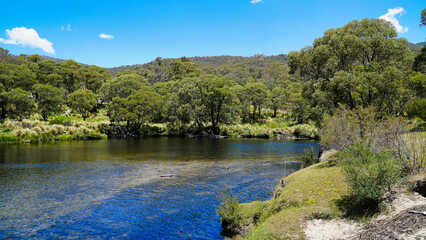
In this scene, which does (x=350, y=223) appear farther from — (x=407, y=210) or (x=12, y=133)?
(x=12, y=133)

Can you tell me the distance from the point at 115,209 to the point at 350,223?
42.8 feet

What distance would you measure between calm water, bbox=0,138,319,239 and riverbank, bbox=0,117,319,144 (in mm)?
23386

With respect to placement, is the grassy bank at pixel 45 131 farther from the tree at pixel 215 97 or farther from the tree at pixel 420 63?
the tree at pixel 420 63

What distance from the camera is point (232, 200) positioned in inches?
514

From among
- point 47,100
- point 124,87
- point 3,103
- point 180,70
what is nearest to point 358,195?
point 124,87

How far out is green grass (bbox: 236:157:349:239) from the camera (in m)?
10.5

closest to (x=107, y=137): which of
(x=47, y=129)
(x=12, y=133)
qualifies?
(x=47, y=129)

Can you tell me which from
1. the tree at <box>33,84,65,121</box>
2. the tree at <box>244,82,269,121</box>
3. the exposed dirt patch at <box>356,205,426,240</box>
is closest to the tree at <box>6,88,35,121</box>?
the tree at <box>33,84,65,121</box>

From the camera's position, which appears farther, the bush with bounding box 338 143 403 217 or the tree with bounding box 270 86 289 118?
the tree with bounding box 270 86 289 118

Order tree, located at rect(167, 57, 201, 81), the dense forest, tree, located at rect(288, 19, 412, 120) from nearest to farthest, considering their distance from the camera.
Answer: tree, located at rect(288, 19, 412, 120) < the dense forest < tree, located at rect(167, 57, 201, 81)

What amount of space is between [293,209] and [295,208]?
0.12 meters

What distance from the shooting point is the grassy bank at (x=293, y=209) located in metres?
10.5

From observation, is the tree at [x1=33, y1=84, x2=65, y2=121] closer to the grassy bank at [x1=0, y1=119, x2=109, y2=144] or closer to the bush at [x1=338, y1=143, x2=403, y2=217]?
the grassy bank at [x1=0, y1=119, x2=109, y2=144]

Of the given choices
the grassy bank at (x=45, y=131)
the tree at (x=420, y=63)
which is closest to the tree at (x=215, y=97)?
the grassy bank at (x=45, y=131)
